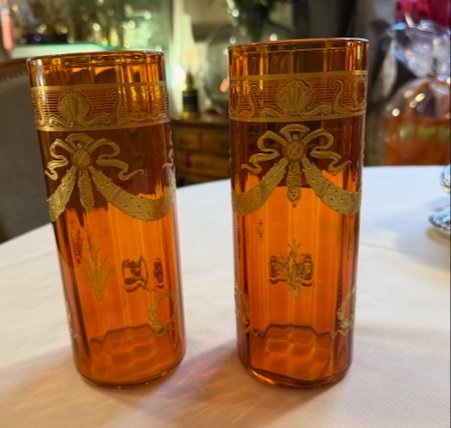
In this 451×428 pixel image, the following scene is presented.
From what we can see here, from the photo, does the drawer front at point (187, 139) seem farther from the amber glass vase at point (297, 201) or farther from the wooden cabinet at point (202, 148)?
the amber glass vase at point (297, 201)

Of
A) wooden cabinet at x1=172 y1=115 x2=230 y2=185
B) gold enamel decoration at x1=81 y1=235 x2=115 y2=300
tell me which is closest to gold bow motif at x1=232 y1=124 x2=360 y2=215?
gold enamel decoration at x1=81 y1=235 x2=115 y2=300

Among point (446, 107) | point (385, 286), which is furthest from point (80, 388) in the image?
point (446, 107)

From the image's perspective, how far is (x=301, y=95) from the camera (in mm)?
287

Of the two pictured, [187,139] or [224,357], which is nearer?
[224,357]

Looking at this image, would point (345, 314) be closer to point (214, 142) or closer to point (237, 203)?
point (237, 203)

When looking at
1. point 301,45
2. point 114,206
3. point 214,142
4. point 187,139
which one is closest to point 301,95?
point 301,45

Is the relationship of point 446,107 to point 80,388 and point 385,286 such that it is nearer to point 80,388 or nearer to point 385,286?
point 385,286

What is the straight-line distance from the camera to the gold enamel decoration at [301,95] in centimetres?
29

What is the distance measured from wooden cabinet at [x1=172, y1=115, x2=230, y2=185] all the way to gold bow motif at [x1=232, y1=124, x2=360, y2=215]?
1.75 metres

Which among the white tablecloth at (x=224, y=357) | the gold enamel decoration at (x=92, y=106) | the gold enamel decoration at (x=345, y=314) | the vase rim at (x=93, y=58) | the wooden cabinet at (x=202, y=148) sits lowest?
the wooden cabinet at (x=202, y=148)

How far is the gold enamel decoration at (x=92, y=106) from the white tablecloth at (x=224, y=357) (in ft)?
0.59

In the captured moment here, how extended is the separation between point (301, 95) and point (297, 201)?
7 cm

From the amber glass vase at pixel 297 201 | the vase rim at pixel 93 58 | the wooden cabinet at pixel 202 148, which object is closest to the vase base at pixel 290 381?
the amber glass vase at pixel 297 201

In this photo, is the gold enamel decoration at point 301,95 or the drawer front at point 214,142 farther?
the drawer front at point 214,142
